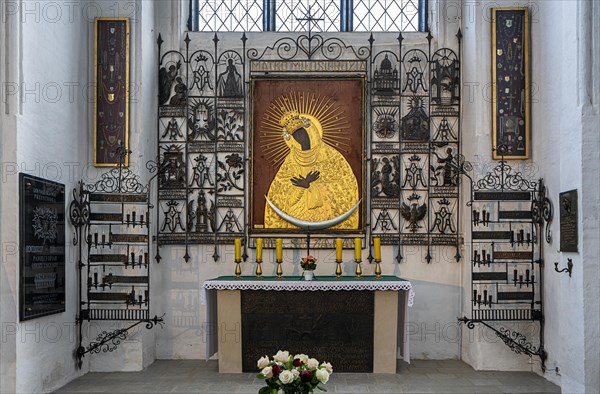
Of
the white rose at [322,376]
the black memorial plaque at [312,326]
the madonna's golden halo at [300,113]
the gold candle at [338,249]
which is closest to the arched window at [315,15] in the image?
the madonna's golden halo at [300,113]

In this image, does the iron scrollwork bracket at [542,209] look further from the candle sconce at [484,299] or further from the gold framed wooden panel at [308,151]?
the gold framed wooden panel at [308,151]

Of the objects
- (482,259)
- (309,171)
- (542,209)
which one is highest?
(309,171)

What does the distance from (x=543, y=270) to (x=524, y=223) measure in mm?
574

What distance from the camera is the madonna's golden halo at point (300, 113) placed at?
9.38 metres

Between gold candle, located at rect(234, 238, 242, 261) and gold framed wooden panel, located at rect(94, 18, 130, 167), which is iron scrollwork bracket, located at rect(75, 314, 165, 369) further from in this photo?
gold framed wooden panel, located at rect(94, 18, 130, 167)

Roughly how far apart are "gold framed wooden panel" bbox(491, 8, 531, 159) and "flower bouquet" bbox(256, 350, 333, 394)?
4.86 metres

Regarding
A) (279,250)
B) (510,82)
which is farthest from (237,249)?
(510,82)

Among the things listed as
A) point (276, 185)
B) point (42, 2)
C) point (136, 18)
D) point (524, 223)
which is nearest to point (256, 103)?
point (276, 185)

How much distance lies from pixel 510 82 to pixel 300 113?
2.57 meters

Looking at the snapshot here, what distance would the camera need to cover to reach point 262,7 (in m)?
9.90

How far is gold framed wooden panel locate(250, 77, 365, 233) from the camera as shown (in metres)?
9.29

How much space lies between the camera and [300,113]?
942cm

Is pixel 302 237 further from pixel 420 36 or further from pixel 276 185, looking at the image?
pixel 420 36

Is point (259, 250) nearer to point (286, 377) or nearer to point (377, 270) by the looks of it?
point (377, 270)
